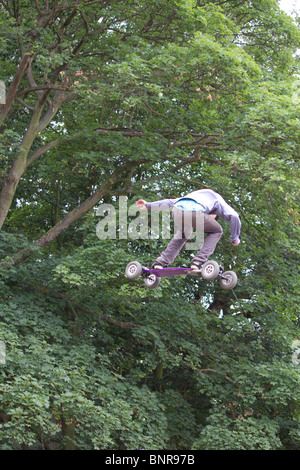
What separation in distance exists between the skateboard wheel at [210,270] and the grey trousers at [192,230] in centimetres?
23

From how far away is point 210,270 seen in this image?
7312 millimetres

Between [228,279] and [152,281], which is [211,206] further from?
[152,281]

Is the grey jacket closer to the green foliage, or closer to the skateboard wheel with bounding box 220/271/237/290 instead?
the skateboard wheel with bounding box 220/271/237/290

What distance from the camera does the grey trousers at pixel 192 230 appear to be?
7.23 meters

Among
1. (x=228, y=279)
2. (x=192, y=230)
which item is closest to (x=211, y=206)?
(x=192, y=230)

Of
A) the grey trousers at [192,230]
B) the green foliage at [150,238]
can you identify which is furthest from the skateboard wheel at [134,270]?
the green foliage at [150,238]

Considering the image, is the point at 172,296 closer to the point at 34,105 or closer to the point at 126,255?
the point at 126,255

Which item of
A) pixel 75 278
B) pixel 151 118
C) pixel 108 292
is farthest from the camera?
pixel 151 118

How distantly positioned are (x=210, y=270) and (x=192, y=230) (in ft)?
1.82

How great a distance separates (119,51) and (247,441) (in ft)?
25.8

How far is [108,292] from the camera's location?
40.5 feet

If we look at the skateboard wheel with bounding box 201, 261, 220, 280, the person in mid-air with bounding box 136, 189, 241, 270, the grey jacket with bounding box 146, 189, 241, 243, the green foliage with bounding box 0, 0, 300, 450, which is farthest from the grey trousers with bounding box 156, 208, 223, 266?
the green foliage with bounding box 0, 0, 300, 450

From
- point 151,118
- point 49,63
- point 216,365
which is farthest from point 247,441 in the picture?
point 49,63

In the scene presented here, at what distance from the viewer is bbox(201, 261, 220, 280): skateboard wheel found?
7.22 metres
